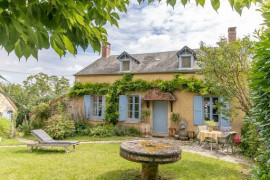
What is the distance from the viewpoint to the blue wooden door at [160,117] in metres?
12.8

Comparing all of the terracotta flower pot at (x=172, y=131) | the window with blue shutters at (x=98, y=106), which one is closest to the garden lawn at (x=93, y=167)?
the terracotta flower pot at (x=172, y=131)

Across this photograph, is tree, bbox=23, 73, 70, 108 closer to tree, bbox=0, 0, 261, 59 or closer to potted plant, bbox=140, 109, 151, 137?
potted plant, bbox=140, 109, 151, 137

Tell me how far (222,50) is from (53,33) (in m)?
6.95

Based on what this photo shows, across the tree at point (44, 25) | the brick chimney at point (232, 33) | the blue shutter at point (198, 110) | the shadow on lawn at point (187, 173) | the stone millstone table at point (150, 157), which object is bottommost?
the shadow on lawn at point (187, 173)

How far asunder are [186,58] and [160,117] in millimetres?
4195

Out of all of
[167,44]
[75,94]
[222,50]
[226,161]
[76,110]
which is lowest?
[226,161]

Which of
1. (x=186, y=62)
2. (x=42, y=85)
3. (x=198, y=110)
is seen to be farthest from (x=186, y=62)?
(x=42, y=85)

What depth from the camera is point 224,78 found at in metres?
7.12

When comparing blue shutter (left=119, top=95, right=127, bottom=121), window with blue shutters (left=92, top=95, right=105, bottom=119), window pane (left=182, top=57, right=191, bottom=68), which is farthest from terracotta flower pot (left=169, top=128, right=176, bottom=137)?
window with blue shutters (left=92, top=95, right=105, bottom=119)

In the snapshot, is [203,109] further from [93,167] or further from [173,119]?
[93,167]

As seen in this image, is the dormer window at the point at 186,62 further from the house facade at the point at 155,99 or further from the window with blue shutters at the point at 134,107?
the window with blue shutters at the point at 134,107

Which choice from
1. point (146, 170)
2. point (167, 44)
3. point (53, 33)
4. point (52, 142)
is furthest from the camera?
point (167, 44)

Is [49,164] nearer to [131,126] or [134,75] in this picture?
[131,126]

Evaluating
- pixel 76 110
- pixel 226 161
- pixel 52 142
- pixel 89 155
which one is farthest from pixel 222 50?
pixel 76 110
